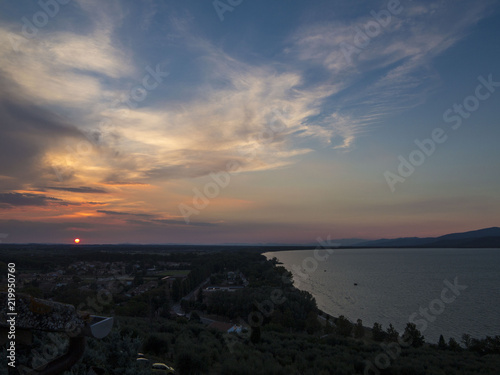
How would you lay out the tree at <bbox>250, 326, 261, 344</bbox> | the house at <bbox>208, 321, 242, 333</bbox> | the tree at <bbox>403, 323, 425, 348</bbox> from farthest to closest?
the tree at <bbox>403, 323, 425, 348</bbox>, the house at <bbox>208, 321, 242, 333</bbox>, the tree at <bbox>250, 326, 261, 344</bbox>

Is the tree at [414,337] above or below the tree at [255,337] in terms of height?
below

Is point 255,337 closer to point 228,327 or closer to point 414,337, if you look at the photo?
A: point 228,327

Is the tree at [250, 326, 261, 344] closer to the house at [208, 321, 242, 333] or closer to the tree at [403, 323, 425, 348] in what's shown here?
the house at [208, 321, 242, 333]

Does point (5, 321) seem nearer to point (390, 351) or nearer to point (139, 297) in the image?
point (390, 351)

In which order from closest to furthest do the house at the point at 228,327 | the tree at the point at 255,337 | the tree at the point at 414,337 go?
the tree at the point at 255,337
the house at the point at 228,327
the tree at the point at 414,337

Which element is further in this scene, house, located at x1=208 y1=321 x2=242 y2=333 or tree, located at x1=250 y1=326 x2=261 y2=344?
house, located at x1=208 y1=321 x2=242 y2=333

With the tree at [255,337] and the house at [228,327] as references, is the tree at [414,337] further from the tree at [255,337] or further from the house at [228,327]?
the tree at [255,337]

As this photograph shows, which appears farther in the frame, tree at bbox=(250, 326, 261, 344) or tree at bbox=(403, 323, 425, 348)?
tree at bbox=(403, 323, 425, 348)

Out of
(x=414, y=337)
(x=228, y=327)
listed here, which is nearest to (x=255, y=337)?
(x=228, y=327)

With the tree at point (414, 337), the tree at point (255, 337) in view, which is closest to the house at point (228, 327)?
the tree at point (255, 337)

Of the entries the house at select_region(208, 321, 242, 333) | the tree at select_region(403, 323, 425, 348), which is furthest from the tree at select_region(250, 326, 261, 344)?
the tree at select_region(403, 323, 425, 348)

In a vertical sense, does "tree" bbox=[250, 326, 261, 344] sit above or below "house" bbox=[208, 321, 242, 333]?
above

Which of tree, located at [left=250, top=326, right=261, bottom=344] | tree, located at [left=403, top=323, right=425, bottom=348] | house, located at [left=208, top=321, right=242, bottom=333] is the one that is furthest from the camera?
tree, located at [left=403, top=323, right=425, bottom=348]
